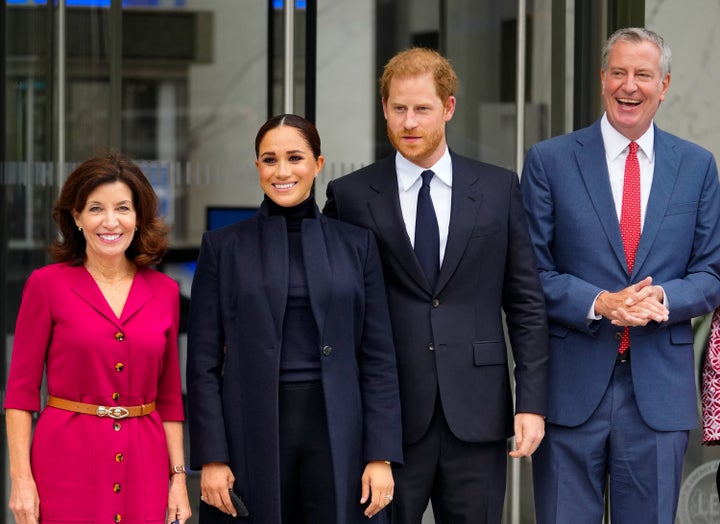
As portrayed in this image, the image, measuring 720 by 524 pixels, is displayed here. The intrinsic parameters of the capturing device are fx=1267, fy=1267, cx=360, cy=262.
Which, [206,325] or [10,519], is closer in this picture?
[206,325]

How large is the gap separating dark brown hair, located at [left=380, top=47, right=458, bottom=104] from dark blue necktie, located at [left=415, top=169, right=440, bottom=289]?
34 cm

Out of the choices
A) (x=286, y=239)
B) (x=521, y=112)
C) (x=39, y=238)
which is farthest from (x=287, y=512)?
(x=521, y=112)

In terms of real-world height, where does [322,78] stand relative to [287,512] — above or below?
above

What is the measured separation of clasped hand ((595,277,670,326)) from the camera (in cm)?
402

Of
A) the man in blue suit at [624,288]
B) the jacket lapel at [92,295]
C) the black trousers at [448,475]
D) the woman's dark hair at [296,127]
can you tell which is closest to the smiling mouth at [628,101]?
the man in blue suit at [624,288]

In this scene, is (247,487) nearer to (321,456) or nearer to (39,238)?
(321,456)

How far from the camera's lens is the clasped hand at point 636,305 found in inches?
158

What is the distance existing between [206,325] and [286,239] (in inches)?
14.7

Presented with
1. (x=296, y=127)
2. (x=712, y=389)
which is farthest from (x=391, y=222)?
(x=712, y=389)

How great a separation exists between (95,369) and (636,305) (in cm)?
170

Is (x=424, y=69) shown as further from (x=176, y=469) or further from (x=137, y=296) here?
(x=176, y=469)

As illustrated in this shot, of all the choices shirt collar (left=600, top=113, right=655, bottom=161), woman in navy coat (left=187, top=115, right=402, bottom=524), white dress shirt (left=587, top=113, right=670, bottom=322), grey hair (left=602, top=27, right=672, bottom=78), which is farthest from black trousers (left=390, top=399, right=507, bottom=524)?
grey hair (left=602, top=27, right=672, bottom=78)

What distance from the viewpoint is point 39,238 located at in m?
6.00

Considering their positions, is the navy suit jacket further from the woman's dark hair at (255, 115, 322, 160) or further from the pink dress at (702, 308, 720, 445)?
the pink dress at (702, 308, 720, 445)
